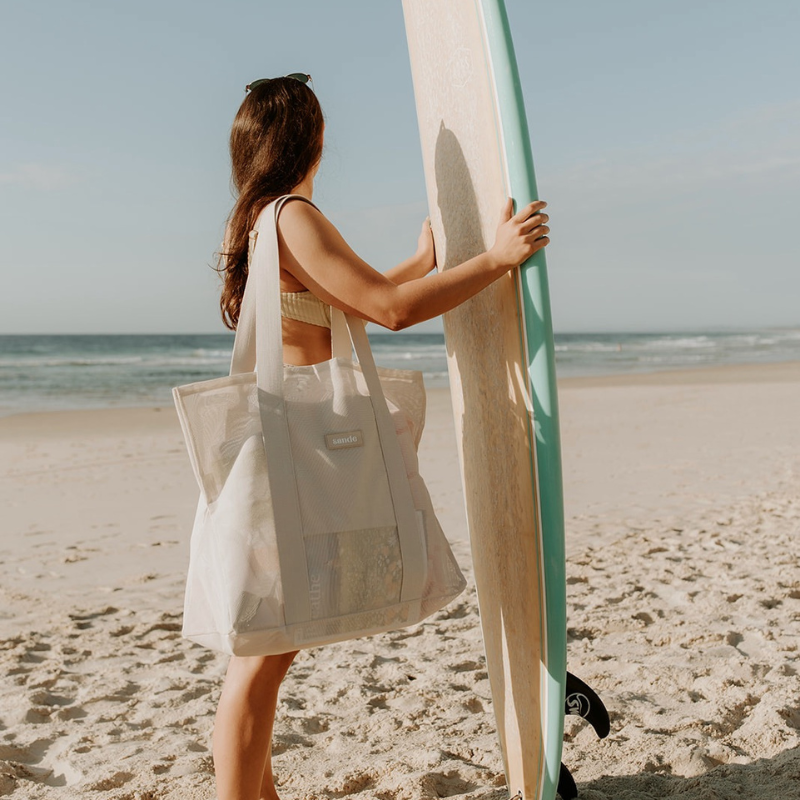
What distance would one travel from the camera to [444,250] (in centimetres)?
211

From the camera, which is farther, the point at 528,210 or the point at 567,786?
the point at 567,786

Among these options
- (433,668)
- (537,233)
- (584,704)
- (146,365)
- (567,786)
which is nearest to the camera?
(537,233)

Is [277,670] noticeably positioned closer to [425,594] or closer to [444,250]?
[425,594]

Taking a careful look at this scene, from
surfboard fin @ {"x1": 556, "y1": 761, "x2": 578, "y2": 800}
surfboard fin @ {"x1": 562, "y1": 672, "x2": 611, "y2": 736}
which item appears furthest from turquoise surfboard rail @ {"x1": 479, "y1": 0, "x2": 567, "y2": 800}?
surfboard fin @ {"x1": 556, "y1": 761, "x2": 578, "y2": 800}

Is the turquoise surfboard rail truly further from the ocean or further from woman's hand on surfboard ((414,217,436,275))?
the ocean

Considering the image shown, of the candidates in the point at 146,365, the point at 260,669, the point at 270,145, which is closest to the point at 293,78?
the point at 270,145

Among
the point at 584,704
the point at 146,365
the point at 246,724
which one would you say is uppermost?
the point at 146,365

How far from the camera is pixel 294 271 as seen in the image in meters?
1.66

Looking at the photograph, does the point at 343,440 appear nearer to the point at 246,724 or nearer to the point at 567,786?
the point at 246,724

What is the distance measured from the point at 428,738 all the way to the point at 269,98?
1859 mm

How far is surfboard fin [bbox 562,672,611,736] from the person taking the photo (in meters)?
1.95

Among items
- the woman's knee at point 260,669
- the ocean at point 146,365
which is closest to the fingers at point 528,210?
the woman's knee at point 260,669

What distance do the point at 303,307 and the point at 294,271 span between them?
11 centimetres

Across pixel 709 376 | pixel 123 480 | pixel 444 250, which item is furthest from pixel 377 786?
pixel 709 376
